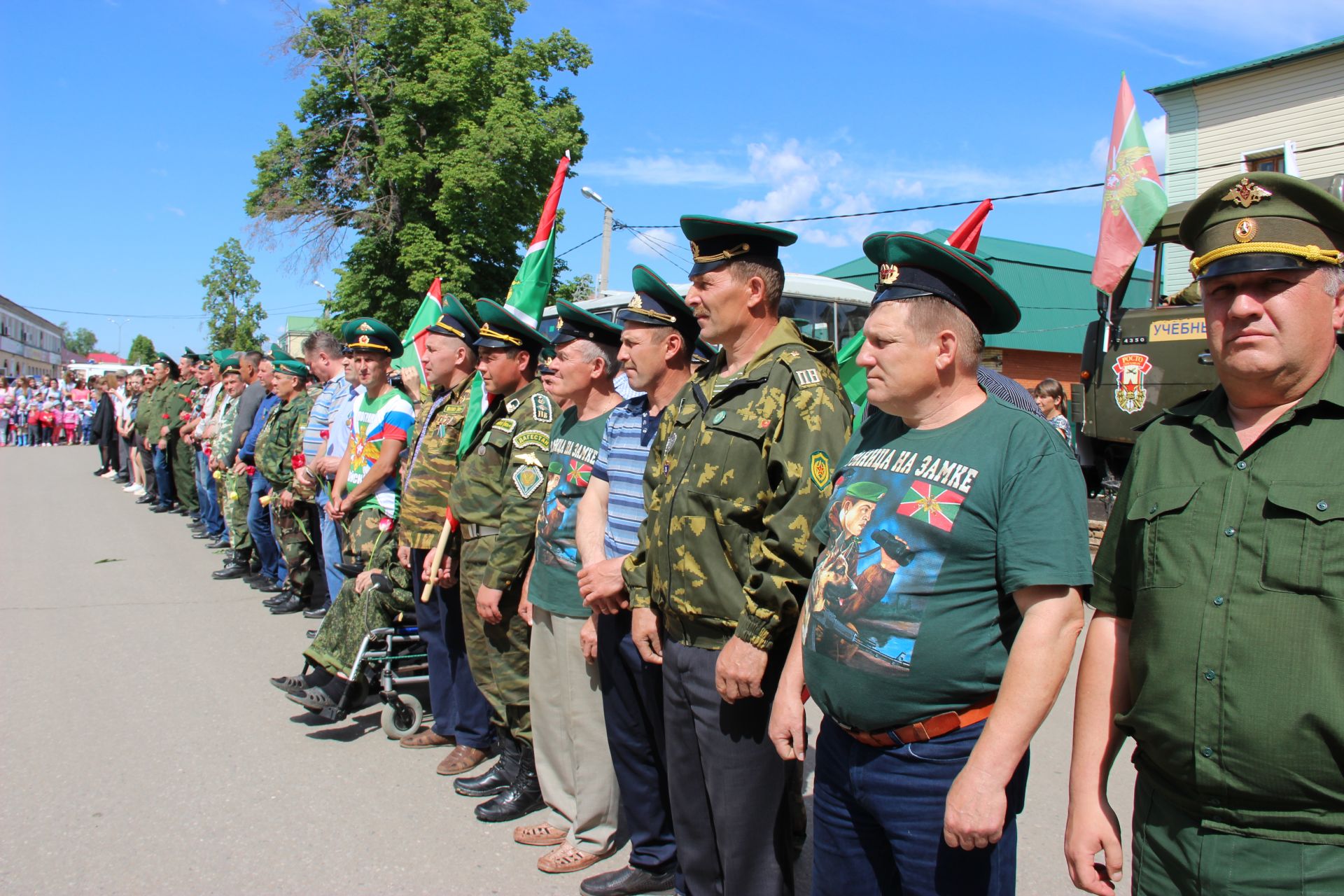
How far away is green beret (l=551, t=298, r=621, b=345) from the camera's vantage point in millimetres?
3998

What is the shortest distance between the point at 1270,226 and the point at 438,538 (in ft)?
12.8

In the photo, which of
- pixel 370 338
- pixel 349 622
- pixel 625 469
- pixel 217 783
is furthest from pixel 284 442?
pixel 625 469

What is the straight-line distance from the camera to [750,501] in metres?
2.89

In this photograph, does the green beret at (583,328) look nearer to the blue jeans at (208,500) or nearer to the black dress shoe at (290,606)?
the black dress shoe at (290,606)

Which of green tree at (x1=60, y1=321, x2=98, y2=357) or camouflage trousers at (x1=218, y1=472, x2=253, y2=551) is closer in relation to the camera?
camouflage trousers at (x1=218, y1=472, x2=253, y2=551)

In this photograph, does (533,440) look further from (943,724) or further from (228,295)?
(228,295)

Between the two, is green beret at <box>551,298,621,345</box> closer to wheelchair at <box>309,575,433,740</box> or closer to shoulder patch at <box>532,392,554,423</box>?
shoulder patch at <box>532,392,554,423</box>

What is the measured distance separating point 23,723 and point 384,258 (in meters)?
22.8

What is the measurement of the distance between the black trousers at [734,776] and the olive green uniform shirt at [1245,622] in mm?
1187

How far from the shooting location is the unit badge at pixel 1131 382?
26.4ft

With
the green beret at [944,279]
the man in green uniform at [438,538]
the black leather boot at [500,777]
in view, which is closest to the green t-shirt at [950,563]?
the green beret at [944,279]

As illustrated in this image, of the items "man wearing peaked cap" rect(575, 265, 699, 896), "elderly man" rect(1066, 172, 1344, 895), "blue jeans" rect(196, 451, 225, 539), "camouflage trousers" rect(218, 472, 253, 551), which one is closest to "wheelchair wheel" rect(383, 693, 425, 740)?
"man wearing peaked cap" rect(575, 265, 699, 896)

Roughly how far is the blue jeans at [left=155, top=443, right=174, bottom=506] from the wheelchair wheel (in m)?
10.7

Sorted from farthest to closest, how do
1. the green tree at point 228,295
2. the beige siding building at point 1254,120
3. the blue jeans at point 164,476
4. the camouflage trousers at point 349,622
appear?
the green tree at point 228,295
the beige siding building at point 1254,120
the blue jeans at point 164,476
the camouflage trousers at point 349,622
